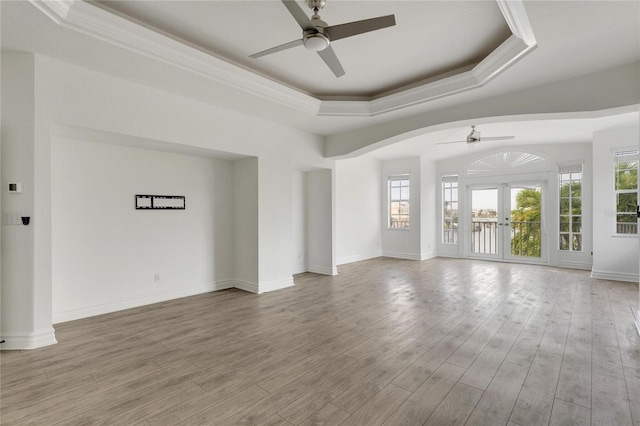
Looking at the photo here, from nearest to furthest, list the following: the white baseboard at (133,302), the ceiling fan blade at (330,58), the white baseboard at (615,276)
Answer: the ceiling fan blade at (330,58) → the white baseboard at (133,302) → the white baseboard at (615,276)

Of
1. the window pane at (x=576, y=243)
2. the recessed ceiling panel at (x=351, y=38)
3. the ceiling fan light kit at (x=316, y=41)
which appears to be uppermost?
the recessed ceiling panel at (x=351, y=38)

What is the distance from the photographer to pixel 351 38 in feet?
10.5

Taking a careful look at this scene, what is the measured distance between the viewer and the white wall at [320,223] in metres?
6.40

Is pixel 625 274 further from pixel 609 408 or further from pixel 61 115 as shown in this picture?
pixel 61 115

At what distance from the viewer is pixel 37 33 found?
268 centimetres

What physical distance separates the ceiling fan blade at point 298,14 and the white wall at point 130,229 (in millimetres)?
3118

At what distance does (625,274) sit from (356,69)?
6.34 meters

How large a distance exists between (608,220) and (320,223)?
5601mm

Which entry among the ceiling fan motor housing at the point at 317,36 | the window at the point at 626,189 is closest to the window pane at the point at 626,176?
the window at the point at 626,189

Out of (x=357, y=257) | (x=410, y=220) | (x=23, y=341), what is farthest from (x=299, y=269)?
(x=23, y=341)

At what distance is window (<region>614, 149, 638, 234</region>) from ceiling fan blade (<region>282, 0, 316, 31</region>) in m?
6.83

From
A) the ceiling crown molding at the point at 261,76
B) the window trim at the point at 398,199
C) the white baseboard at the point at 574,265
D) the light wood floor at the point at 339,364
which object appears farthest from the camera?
the window trim at the point at 398,199

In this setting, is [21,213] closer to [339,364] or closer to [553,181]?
[339,364]

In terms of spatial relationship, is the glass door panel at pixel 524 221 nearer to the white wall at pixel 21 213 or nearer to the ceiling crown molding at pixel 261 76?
the ceiling crown molding at pixel 261 76
